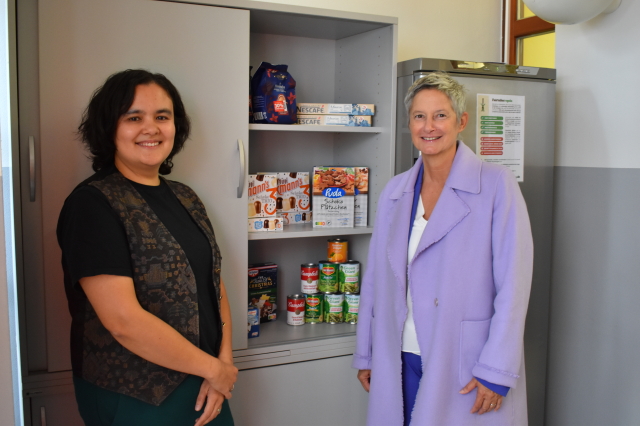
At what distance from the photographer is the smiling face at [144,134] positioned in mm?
1451

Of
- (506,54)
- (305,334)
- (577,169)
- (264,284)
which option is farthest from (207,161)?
(506,54)

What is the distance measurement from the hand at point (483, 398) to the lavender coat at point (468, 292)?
18 millimetres

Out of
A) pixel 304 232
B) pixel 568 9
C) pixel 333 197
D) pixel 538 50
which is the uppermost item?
pixel 538 50

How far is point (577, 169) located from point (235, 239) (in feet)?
4.82

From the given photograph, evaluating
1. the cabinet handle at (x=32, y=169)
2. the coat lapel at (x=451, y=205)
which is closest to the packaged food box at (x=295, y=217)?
the coat lapel at (x=451, y=205)

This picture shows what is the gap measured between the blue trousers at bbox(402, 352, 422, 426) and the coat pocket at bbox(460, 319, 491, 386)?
138 millimetres

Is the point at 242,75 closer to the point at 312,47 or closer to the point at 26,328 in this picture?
the point at 312,47

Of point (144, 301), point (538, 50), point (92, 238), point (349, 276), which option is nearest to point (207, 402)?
point (144, 301)

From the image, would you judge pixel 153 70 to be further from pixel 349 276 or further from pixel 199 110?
pixel 349 276

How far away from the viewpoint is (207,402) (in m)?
1.52

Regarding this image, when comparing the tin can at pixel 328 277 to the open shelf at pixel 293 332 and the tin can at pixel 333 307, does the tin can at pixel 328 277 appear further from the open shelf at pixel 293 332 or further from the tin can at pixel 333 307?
the open shelf at pixel 293 332

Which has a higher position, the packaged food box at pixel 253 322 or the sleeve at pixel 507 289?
the sleeve at pixel 507 289

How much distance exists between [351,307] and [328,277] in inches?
6.3

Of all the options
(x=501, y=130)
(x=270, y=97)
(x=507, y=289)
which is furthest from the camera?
(x=501, y=130)
